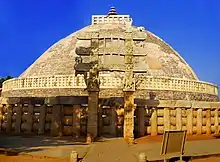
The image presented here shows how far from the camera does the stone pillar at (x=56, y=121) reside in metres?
11.9

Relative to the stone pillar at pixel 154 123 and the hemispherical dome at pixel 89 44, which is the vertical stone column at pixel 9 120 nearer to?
the stone pillar at pixel 154 123

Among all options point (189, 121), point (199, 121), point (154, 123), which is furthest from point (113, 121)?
point (199, 121)

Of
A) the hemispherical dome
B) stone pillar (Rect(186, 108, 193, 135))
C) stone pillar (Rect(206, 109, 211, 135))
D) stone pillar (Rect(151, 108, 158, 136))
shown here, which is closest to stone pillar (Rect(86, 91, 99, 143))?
stone pillar (Rect(151, 108, 158, 136))

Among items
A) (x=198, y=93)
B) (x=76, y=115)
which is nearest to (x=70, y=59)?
(x=198, y=93)

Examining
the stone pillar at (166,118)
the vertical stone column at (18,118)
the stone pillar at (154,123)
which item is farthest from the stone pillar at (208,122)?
the vertical stone column at (18,118)

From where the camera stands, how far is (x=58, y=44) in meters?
28.3

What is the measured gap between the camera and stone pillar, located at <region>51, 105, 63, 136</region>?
1194 cm

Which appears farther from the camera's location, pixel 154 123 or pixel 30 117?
pixel 30 117

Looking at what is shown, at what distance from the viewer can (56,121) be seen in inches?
472

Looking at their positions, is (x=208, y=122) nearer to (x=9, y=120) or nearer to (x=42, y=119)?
(x=42, y=119)

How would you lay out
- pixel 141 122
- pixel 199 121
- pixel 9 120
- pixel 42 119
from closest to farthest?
pixel 141 122, pixel 42 119, pixel 199 121, pixel 9 120

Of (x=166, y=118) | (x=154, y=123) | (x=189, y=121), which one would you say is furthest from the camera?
(x=189, y=121)

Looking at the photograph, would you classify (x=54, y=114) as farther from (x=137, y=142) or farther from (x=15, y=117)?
(x=137, y=142)

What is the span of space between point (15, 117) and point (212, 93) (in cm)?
1424
